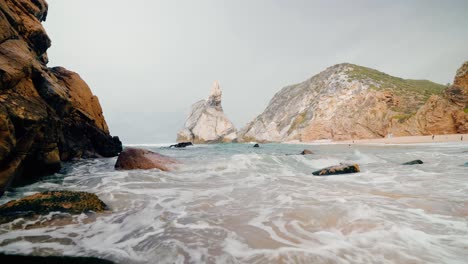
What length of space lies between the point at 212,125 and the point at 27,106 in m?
97.7

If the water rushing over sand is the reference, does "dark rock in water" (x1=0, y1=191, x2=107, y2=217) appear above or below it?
above

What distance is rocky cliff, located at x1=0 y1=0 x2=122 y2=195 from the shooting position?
550 centimetres

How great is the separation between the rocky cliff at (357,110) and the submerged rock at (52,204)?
5336 cm

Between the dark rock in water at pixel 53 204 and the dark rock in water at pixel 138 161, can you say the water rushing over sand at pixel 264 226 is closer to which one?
the dark rock in water at pixel 53 204

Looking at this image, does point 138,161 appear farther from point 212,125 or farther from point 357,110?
point 212,125

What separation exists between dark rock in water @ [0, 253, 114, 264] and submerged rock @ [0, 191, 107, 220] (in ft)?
5.69

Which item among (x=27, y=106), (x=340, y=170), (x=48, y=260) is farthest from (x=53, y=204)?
(x=340, y=170)

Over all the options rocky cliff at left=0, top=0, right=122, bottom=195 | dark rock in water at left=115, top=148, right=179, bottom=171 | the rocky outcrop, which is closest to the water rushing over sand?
rocky cliff at left=0, top=0, right=122, bottom=195

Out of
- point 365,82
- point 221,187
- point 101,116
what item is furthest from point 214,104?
point 221,187

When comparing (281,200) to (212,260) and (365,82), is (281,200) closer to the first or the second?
(212,260)

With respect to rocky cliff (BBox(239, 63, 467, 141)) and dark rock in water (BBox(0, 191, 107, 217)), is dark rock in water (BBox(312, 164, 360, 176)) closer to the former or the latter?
dark rock in water (BBox(0, 191, 107, 217))

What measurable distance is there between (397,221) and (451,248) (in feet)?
3.30

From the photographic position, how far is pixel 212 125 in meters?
104

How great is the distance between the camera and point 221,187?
781 cm
